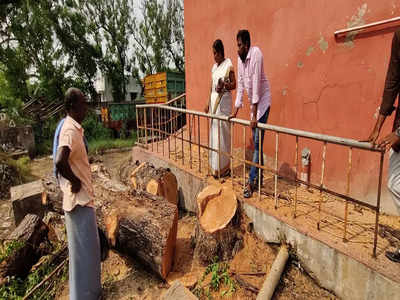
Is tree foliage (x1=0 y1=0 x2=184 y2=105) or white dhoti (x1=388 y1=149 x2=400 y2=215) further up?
tree foliage (x1=0 y1=0 x2=184 y2=105)

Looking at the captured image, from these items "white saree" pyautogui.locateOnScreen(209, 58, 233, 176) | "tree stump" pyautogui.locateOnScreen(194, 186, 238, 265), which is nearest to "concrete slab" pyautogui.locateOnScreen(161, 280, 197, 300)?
"tree stump" pyautogui.locateOnScreen(194, 186, 238, 265)

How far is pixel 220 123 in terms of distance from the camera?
3559 mm

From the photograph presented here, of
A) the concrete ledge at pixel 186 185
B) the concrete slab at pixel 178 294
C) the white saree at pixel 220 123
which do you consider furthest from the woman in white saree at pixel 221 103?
the concrete slab at pixel 178 294

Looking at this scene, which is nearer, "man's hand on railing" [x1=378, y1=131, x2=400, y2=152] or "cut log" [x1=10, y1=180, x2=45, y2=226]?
"man's hand on railing" [x1=378, y1=131, x2=400, y2=152]

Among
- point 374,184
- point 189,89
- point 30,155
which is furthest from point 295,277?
point 30,155

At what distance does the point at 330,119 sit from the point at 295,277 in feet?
6.16

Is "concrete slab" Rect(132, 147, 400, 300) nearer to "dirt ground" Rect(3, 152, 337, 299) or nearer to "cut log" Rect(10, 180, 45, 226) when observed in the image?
"dirt ground" Rect(3, 152, 337, 299)

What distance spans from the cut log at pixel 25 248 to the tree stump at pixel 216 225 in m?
2.08

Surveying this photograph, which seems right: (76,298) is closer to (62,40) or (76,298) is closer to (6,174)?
(6,174)

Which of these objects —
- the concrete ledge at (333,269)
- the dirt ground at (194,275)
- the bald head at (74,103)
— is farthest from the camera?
the dirt ground at (194,275)

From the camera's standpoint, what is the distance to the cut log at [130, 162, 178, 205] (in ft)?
12.9

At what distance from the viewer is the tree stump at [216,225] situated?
9.18ft

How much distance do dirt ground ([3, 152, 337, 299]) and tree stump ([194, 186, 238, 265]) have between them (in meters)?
0.12

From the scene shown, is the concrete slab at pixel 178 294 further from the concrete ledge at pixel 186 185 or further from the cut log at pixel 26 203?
the cut log at pixel 26 203
